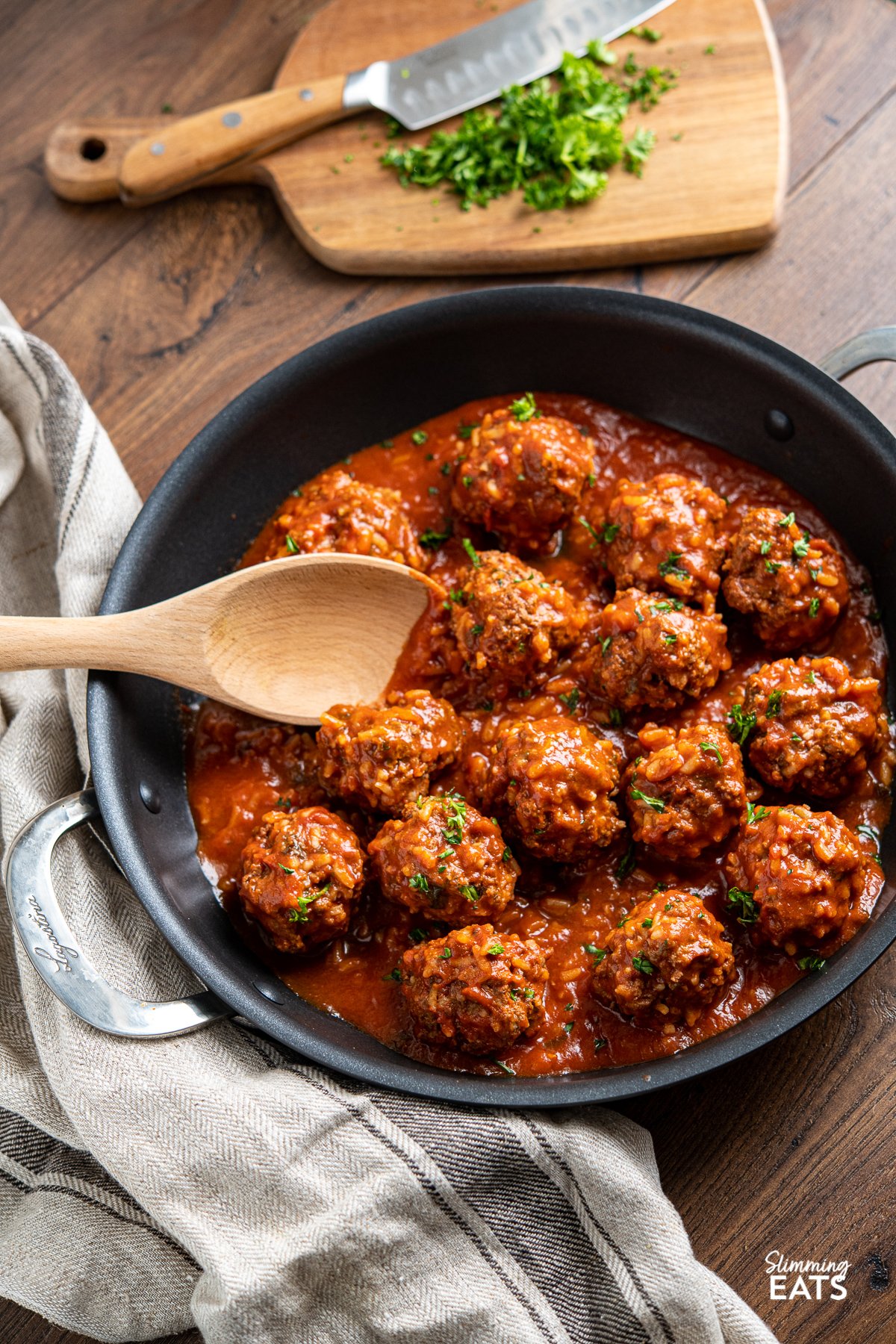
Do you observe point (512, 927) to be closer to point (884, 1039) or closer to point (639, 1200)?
point (639, 1200)

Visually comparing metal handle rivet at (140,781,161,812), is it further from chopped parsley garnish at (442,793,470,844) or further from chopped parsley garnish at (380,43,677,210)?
chopped parsley garnish at (380,43,677,210)

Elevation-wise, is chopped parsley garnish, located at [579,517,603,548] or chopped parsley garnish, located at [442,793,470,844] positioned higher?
chopped parsley garnish, located at [579,517,603,548]

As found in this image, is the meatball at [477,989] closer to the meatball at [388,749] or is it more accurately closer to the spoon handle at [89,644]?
the meatball at [388,749]

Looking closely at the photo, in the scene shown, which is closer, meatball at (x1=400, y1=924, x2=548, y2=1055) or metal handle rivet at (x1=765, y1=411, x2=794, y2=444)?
meatball at (x1=400, y1=924, x2=548, y2=1055)

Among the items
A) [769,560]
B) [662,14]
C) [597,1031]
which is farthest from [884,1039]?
[662,14]

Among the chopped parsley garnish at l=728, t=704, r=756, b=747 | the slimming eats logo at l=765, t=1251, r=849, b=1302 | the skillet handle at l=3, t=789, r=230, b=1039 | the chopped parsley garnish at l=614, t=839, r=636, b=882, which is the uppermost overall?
the chopped parsley garnish at l=728, t=704, r=756, b=747

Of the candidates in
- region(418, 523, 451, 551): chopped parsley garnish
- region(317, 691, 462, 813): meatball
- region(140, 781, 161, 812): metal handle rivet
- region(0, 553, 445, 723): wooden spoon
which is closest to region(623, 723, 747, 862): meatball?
region(317, 691, 462, 813): meatball
